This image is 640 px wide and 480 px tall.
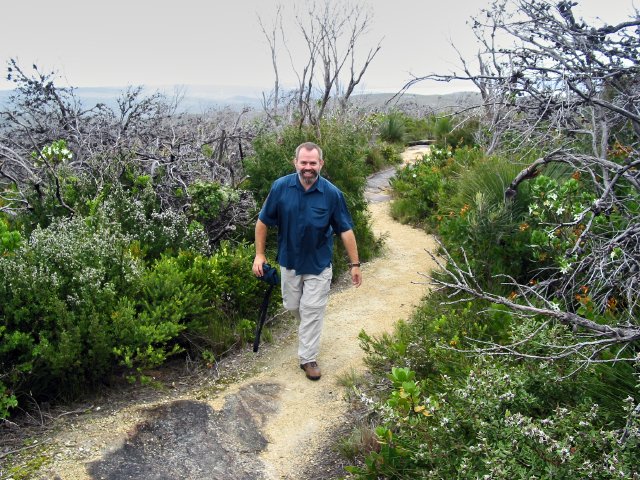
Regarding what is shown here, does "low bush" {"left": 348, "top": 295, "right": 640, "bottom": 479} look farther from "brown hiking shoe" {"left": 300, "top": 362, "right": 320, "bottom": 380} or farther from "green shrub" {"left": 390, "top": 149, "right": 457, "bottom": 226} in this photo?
"green shrub" {"left": 390, "top": 149, "right": 457, "bottom": 226}

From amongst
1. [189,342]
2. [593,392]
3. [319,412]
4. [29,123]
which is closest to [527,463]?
[593,392]

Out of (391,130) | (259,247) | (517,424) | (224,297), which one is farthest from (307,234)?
(391,130)

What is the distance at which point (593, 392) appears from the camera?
313 cm

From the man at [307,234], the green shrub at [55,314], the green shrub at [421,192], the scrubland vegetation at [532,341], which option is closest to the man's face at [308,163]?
the man at [307,234]

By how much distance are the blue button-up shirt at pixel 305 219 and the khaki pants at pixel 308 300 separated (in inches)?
3.5

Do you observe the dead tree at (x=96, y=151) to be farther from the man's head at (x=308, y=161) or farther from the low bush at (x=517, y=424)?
the low bush at (x=517, y=424)

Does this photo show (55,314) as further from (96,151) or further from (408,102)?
(408,102)

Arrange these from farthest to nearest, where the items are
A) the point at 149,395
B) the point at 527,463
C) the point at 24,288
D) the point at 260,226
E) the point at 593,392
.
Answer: the point at 260,226 → the point at 149,395 → the point at 24,288 → the point at 593,392 → the point at 527,463

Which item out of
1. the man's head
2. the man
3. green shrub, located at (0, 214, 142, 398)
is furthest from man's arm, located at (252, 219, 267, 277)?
green shrub, located at (0, 214, 142, 398)

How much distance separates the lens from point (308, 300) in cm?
480

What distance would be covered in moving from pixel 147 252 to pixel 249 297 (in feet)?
3.73

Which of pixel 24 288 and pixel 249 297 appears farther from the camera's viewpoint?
pixel 249 297

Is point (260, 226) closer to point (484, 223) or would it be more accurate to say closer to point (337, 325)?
point (337, 325)

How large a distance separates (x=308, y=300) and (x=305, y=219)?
2.21 feet
